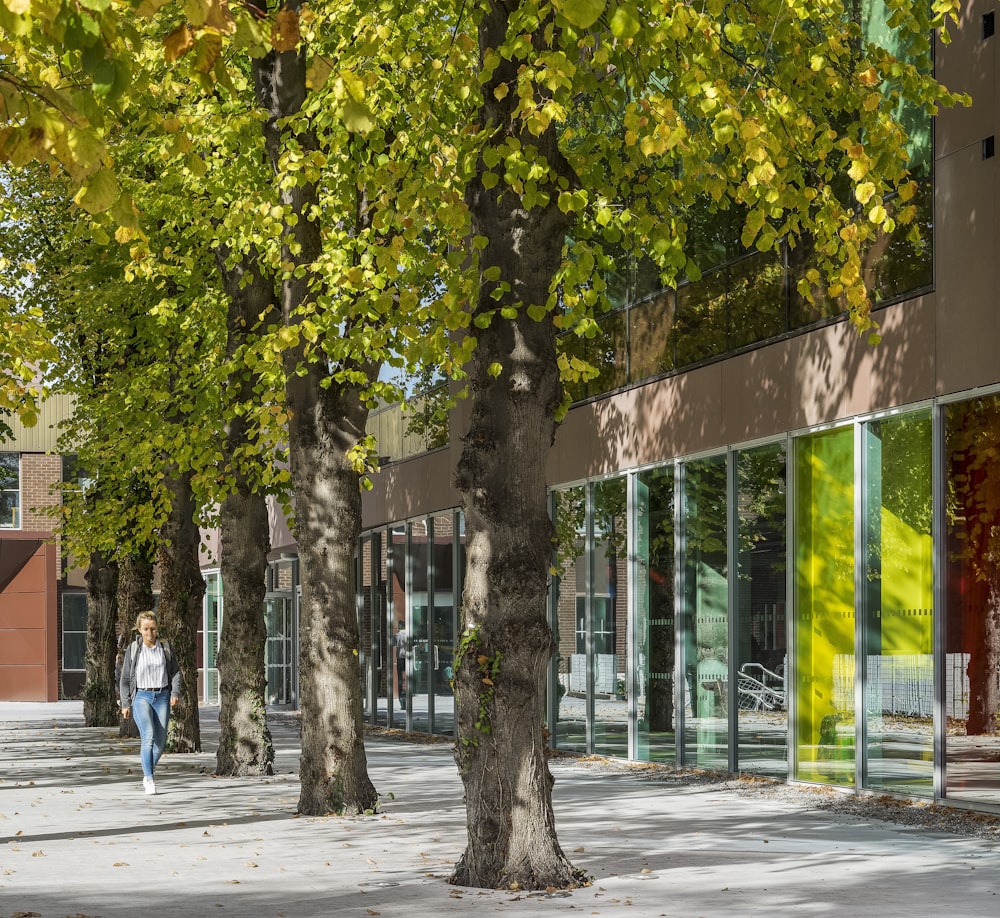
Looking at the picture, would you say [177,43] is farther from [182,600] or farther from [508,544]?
[182,600]

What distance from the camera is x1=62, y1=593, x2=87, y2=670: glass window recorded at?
51.7m

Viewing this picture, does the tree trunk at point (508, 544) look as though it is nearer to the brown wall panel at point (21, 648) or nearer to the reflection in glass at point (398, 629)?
the reflection in glass at point (398, 629)

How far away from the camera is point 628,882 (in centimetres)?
1051

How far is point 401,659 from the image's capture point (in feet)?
99.5

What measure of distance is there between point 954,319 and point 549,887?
6.58 meters

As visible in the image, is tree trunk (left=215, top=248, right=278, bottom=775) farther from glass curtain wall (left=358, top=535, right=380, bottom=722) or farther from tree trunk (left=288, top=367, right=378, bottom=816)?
glass curtain wall (left=358, top=535, right=380, bottom=722)

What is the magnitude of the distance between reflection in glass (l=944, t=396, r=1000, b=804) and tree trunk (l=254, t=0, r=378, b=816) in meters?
4.92

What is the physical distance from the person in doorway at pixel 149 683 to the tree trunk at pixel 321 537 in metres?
3.39

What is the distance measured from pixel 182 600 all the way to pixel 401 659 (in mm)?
7203

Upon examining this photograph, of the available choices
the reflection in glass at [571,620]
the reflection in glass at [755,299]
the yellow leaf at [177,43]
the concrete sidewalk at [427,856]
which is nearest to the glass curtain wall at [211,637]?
the reflection in glass at [571,620]

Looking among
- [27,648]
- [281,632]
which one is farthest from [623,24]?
[27,648]

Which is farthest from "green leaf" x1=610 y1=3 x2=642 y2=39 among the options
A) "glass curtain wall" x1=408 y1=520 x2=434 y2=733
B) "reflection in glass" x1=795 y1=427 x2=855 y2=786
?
"glass curtain wall" x1=408 y1=520 x2=434 y2=733

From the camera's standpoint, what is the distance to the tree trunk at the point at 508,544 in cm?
1023

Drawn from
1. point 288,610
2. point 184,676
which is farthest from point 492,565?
point 288,610
